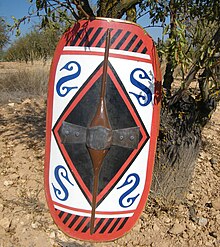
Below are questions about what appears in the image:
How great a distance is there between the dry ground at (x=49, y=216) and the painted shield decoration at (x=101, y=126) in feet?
3.50

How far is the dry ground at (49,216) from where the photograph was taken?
244cm

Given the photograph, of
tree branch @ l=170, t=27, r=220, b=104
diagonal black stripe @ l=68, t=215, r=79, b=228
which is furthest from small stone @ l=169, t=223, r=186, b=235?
diagonal black stripe @ l=68, t=215, r=79, b=228

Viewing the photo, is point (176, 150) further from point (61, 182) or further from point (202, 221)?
point (61, 182)

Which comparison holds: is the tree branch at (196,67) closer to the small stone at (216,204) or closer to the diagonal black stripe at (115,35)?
the diagonal black stripe at (115,35)

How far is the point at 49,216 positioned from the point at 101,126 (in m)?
1.54

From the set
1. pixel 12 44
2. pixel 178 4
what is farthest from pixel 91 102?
pixel 12 44

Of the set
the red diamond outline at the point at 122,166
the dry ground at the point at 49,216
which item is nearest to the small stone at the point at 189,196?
the dry ground at the point at 49,216

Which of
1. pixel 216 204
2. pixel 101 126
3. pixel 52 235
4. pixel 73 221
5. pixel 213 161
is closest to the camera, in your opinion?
pixel 101 126

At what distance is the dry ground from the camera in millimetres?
2436

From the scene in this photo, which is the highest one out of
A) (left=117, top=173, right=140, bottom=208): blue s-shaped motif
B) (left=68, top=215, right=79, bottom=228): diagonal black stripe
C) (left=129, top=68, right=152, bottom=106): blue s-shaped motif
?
(left=129, top=68, right=152, bottom=106): blue s-shaped motif

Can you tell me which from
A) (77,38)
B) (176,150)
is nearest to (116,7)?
(77,38)

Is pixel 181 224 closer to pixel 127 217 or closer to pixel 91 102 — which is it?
pixel 127 217

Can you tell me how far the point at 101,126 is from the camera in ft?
4.24

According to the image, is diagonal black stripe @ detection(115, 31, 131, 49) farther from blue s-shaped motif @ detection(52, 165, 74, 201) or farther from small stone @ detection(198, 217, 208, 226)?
small stone @ detection(198, 217, 208, 226)
